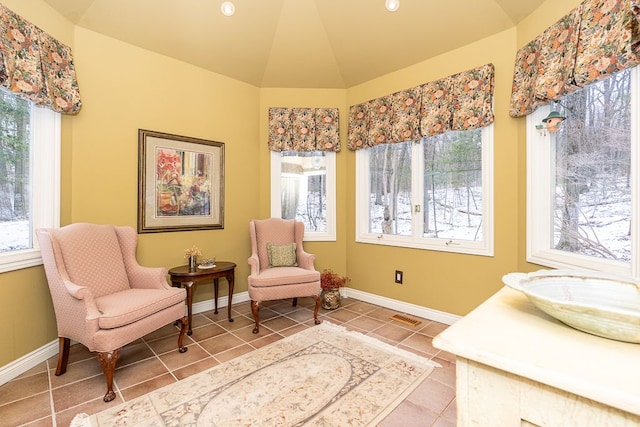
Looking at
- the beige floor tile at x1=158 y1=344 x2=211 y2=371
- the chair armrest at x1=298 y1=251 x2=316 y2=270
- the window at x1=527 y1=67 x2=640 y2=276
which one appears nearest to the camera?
the window at x1=527 y1=67 x2=640 y2=276

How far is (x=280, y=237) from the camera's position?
Answer: 138 inches

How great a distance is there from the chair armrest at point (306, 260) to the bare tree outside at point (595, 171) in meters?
2.16

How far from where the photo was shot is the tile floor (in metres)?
1.72

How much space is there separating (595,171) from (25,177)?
4.10 m

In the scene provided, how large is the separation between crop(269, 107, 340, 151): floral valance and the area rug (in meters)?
2.32

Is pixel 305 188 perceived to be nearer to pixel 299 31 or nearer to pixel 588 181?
pixel 299 31

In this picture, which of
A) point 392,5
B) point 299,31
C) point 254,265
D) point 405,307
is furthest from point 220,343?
point 392,5

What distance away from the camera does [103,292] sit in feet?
7.50

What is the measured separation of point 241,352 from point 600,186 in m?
2.85

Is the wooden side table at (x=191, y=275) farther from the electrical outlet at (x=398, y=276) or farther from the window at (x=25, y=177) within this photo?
the electrical outlet at (x=398, y=276)

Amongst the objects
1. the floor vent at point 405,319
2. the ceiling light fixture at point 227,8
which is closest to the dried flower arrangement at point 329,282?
the floor vent at point 405,319

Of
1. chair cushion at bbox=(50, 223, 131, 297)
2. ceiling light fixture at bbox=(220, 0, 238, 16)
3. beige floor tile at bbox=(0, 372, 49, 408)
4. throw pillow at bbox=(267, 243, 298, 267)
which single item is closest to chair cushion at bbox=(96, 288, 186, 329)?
chair cushion at bbox=(50, 223, 131, 297)

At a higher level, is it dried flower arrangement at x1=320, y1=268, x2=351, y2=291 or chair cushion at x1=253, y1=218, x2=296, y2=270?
chair cushion at x1=253, y1=218, x2=296, y2=270

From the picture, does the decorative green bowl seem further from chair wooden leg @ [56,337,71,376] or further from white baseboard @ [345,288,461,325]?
chair wooden leg @ [56,337,71,376]
